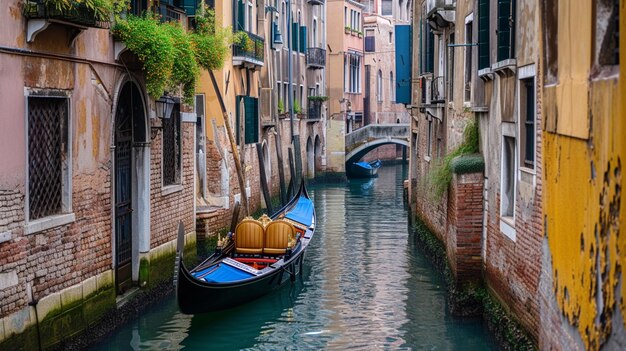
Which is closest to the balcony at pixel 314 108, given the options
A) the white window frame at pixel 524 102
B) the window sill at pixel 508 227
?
the window sill at pixel 508 227

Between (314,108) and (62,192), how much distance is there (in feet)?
65.2

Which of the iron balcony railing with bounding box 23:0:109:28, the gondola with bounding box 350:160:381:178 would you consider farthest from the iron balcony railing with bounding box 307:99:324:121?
the iron balcony railing with bounding box 23:0:109:28

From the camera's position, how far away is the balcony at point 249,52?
619 inches

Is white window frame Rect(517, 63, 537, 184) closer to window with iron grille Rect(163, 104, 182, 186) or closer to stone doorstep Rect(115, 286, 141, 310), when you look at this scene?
stone doorstep Rect(115, 286, 141, 310)

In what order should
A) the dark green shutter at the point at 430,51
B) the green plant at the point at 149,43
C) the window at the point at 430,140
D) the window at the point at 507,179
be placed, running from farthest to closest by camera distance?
the window at the point at 430,140 < the dark green shutter at the point at 430,51 < the green plant at the point at 149,43 < the window at the point at 507,179

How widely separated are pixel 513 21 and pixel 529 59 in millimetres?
849

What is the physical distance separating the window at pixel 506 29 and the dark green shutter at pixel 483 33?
2.57 feet

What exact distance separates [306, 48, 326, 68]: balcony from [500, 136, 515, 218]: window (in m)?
18.5

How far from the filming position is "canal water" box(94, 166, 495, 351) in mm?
8859

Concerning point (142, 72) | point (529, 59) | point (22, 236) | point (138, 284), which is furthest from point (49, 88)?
point (529, 59)

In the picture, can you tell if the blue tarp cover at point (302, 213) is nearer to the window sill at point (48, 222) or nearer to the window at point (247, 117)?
the window at point (247, 117)

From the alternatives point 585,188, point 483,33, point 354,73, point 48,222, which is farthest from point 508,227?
point 354,73

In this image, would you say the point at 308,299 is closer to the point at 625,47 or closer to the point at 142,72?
the point at 142,72

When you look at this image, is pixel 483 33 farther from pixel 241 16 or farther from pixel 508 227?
pixel 241 16
